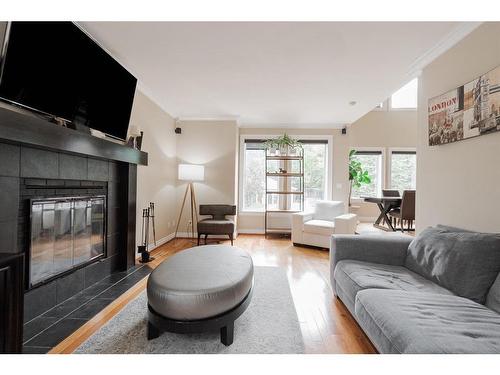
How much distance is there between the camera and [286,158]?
5.14m

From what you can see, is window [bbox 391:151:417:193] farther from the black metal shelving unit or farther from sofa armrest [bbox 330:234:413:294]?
sofa armrest [bbox 330:234:413:294]

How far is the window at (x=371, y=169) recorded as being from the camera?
7.11 metres

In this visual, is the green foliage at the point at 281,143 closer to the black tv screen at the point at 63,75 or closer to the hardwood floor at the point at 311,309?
the hardwood floor at the point at 311,309

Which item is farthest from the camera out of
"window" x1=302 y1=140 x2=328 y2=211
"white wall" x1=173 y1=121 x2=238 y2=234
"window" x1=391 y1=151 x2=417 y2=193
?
"window" x1=391 y1=151 x2=417 y2=193

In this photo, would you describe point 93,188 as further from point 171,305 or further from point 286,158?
point 286,158

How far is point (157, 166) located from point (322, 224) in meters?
3.08

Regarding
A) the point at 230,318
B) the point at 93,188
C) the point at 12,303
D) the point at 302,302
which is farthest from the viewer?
the point at 93,188

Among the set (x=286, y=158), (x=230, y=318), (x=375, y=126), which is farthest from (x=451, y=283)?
(x=375, y=126)

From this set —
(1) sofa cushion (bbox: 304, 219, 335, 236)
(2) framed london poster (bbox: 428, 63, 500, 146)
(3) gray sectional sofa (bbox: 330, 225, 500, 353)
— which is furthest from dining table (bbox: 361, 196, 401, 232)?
(3) gray sectional sofa (bbox: 330, 225, 500, 353)

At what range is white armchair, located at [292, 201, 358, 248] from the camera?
3.95 meters

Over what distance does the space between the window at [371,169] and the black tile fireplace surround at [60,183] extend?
6.38 m

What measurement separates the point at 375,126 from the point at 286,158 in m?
3.78

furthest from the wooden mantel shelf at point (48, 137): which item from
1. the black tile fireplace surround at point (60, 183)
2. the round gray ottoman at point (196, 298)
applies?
the round gray ottoman at point (196, 298)
